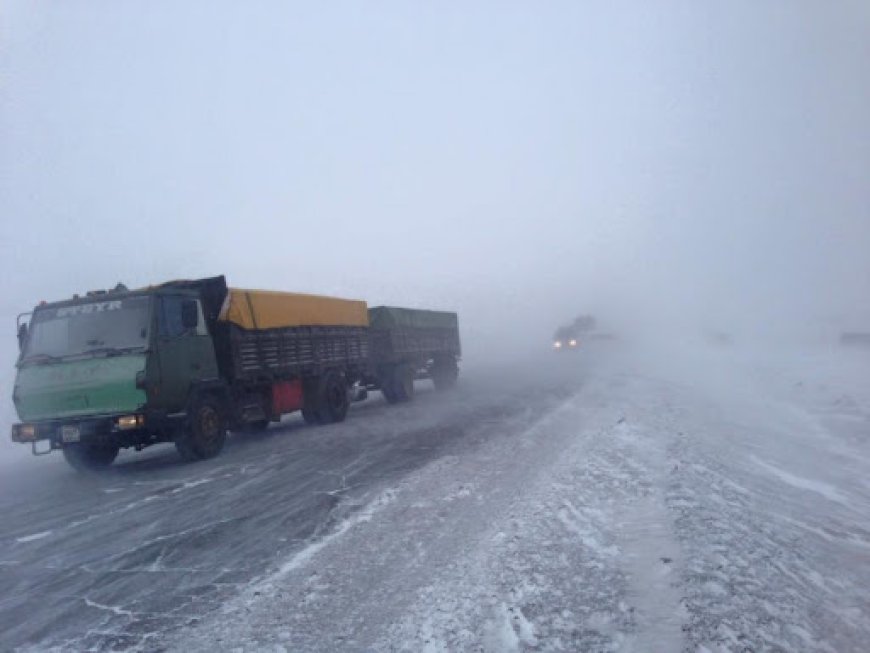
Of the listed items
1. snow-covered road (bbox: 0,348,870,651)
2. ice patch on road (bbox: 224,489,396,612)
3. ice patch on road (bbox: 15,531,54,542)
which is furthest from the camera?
ice patch on road (bbox: 15,531,54,542)

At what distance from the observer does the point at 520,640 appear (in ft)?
14.2

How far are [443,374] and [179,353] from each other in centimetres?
1510

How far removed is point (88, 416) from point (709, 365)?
104ft

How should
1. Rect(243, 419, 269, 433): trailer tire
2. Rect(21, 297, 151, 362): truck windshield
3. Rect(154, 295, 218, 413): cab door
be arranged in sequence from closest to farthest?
Rect(21, 297, 151, 362): truck windshield
Rect(154, 295, 218, 413): cab door
Rect(243, 419, 269, 433): trailer tire

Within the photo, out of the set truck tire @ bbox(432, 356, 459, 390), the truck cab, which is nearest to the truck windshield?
the truck cab

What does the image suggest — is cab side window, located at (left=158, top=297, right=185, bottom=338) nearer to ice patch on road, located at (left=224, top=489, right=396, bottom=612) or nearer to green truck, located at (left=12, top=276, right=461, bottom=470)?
green truck, located at (left=12, top=276, right=461, bottom=470)

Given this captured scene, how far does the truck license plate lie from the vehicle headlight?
2.13ft

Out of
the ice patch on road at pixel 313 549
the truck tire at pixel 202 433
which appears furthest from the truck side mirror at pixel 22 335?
the ice patch on road at pixel 313 549

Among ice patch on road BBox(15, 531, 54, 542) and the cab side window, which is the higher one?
the cab side window

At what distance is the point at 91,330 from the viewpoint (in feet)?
35.2

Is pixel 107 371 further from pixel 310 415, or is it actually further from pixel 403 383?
pixel 403 383

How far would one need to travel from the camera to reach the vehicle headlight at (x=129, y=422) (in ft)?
33.0

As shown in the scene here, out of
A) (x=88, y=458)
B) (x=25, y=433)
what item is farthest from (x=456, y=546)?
(x=88, y=458)

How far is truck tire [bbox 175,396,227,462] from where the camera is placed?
1114cm
